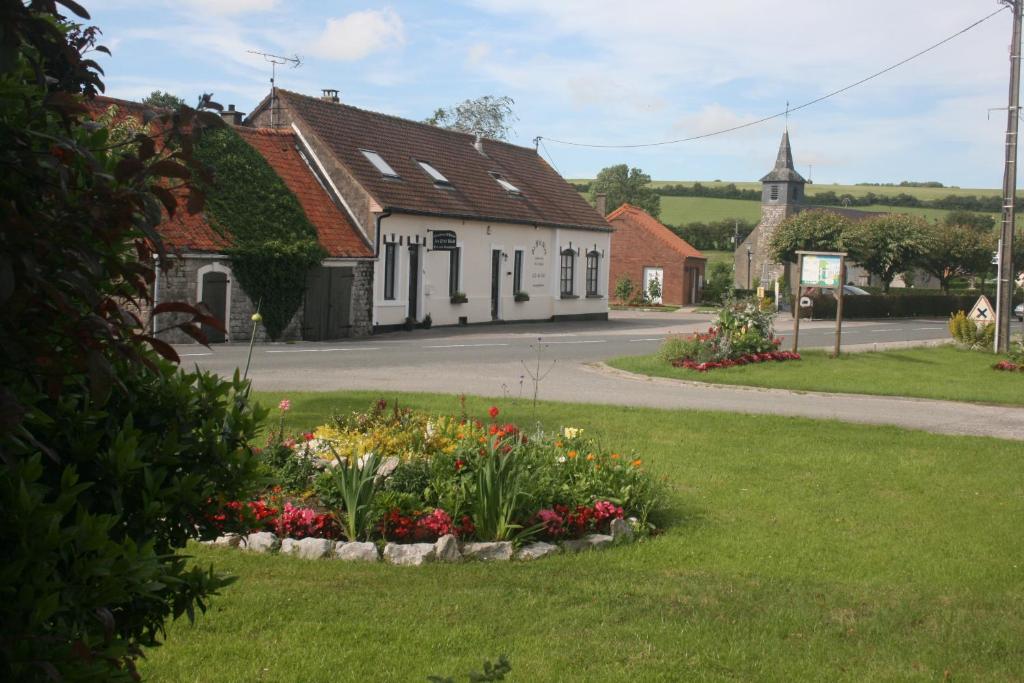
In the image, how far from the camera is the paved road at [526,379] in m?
16.7

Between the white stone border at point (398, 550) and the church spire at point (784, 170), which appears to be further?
the church spire at point (784, 170)

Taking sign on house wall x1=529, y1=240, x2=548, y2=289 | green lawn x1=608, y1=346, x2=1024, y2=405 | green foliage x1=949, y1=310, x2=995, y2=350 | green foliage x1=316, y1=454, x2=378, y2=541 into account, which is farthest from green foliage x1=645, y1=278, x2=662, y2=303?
green foliage x1=316, y1=454, x2=378, y2=541

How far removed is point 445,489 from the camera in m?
8.09

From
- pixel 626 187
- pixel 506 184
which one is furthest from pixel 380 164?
pixel 626 187

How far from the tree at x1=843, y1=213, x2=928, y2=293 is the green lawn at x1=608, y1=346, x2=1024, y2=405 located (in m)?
41.3

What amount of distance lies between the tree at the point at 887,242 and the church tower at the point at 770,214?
45.1 ft

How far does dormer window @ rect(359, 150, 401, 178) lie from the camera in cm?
3447

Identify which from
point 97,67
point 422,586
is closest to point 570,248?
point 422,586

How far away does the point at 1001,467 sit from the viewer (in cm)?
1194

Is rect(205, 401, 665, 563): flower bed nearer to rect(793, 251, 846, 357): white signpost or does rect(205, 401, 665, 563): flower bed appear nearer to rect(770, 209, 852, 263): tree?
rect(793, 251, 846, 357): white signpost

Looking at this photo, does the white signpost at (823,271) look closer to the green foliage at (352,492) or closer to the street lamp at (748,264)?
the green foliage at (352,492)

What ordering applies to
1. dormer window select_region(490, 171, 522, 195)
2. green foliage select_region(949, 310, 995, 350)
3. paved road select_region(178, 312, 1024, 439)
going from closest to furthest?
paved road select_region(178, 312, 1024, 439)
green foliage select_region(949, 310, 995, 350)
dormer window select_region(490, 171, 522, 195)

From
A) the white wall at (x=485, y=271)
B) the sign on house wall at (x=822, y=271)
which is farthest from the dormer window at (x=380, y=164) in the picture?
the sign on house wall at (x=822, y=271)

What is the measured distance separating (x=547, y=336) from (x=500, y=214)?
21.6 ft
